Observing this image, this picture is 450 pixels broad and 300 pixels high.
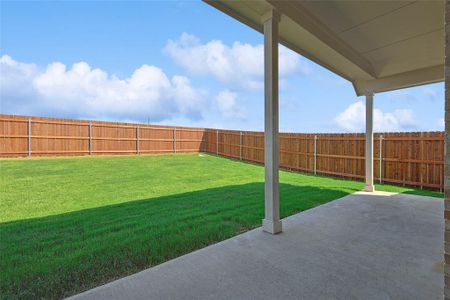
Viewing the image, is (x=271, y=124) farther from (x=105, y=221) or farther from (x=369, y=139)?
(x=369, y=139)

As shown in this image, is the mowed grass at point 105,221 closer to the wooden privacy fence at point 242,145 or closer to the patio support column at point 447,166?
the patio support column at point 447,166

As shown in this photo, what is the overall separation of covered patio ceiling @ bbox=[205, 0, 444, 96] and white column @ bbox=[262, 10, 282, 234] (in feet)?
1.31

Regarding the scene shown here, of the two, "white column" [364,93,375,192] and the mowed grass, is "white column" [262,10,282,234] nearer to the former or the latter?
the mowed grass

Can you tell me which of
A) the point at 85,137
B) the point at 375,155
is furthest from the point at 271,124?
the point at 85,137

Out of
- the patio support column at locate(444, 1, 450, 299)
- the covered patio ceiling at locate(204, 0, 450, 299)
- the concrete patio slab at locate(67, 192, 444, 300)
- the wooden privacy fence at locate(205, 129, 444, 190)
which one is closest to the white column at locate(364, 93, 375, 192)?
the covered patio ceiling at locate(204, 0, 450, 299)

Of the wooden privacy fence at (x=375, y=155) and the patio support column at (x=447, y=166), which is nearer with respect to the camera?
the patio support column at (x=447, y=166)

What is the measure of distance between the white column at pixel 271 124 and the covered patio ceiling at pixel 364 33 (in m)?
0.40

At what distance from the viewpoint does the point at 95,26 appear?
6.00m

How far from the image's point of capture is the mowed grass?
7.13 ft

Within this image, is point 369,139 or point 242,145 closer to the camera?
point 369,139

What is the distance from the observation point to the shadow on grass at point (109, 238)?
2.07m

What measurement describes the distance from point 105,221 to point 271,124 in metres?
2.85

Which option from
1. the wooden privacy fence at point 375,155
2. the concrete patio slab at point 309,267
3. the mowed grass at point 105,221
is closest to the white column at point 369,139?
the mowed grass at point 105,221

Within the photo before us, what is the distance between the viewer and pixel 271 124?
10.4 ft
